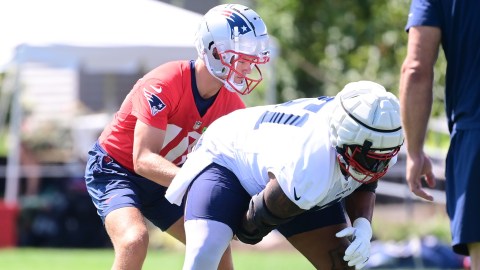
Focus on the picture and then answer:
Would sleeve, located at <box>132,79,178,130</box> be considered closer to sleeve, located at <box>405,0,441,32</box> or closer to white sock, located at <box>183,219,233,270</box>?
white sock, located at <box>183,219,233,270</box>

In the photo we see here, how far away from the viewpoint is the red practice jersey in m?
5.86

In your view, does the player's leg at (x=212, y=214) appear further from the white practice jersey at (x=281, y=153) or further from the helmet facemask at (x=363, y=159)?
the helmet facemask at (x=363, y=159)

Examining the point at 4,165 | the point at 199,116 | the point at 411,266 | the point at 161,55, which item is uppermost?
the point at 199,116

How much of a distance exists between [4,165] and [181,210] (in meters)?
13.3

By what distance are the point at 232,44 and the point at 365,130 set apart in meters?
1.33

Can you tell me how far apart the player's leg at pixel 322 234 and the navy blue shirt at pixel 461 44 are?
0.97 meters

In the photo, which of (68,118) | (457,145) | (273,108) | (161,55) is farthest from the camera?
(68,118)

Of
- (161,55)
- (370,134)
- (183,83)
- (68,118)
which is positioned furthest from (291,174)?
(68,118)

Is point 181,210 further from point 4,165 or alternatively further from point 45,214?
point 4,165

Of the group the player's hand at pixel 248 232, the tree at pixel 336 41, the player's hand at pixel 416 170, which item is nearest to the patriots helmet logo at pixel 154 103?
the player's hand at pixel 248 232

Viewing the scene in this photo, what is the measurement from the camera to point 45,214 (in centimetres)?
1585

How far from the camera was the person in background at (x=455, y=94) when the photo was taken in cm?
460

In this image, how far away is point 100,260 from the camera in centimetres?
1276

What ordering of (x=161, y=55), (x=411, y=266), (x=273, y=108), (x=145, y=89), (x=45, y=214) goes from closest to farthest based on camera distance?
(x=273, y=108) < (x=145, y=89) < (x=411, y=266) < (x=161, y=55) < (x=45, y=214)
